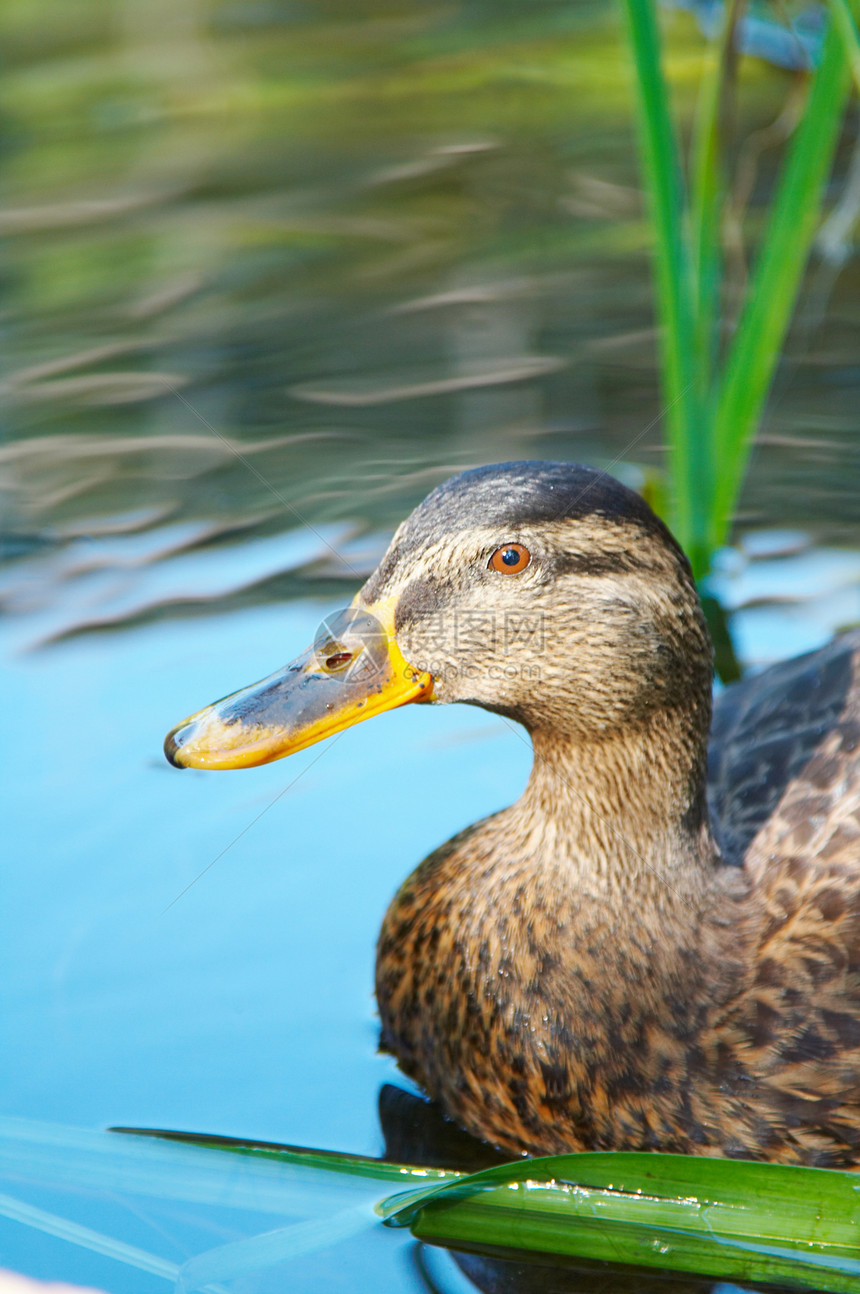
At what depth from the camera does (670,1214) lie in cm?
247

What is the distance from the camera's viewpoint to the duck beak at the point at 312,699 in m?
2.64

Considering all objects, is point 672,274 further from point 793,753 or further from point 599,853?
point 599,853

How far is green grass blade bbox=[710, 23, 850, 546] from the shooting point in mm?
3578

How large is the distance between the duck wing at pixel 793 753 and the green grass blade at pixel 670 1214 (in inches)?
25.7

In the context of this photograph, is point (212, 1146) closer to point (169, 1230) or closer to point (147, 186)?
point (169, 1230)

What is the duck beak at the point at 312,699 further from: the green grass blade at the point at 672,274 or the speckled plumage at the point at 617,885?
the green grass blade at the point at 672,274

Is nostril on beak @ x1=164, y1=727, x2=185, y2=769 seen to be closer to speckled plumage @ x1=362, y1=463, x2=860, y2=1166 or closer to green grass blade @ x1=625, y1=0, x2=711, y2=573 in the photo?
speckled plumage @ x1=362, y1=463, x2=860, y2=1166

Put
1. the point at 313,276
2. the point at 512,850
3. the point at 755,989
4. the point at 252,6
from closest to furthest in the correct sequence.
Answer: the point at 755,989 < the point at 512,850 < the point at 313,276 < the point at 252,6

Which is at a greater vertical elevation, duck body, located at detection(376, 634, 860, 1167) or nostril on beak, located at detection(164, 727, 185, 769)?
nostril on beak, located at detection(164, 727, 185, 769)

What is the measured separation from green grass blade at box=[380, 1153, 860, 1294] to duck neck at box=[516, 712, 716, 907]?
Answer: 552mm

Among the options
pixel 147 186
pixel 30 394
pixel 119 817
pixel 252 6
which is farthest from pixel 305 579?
pixel 252 6

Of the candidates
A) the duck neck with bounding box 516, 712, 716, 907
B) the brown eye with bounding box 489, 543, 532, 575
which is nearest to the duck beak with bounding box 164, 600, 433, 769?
the brown eye with bounding box 489, 543, 532, 575

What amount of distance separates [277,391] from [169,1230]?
338cm

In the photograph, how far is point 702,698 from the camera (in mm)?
2822
